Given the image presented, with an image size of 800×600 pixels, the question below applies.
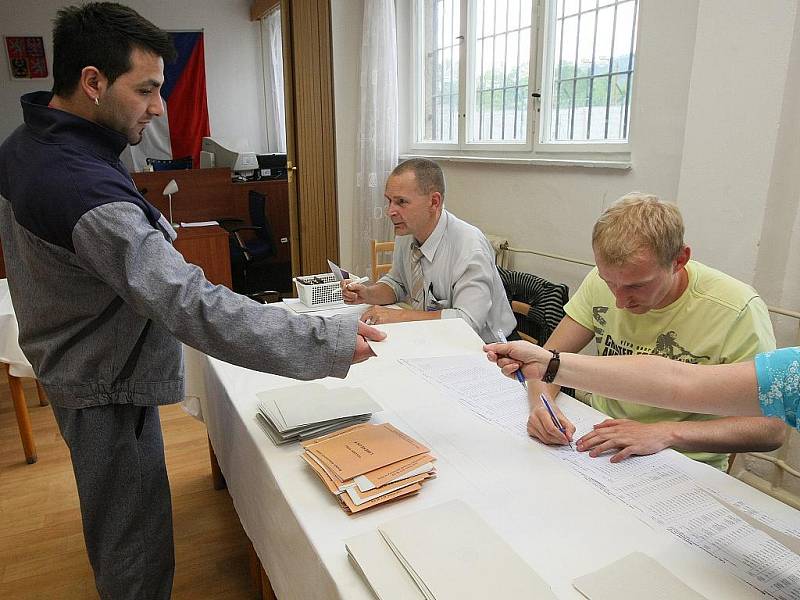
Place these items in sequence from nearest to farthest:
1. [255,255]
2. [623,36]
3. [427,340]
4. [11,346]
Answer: [427,340]
[11,346]
[623,36]
[255,255]

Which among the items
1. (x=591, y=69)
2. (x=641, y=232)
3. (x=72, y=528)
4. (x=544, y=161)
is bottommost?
(x=72, y=528)

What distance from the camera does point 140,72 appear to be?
3.71 feet

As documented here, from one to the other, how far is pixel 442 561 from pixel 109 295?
83 centimetres

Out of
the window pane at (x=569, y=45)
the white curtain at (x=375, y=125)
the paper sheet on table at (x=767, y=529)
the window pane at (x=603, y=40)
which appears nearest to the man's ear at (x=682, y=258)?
the paper sheet on table at (x=767, y=529)

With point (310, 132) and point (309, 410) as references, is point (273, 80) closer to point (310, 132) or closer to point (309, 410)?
point (310, 132)

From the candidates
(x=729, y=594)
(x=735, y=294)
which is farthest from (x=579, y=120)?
(x=729, y=594)

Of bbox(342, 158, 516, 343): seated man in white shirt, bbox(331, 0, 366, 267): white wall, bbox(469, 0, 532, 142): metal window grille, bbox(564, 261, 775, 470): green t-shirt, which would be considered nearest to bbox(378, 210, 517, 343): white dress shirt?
bbox(342, 158, 516, 343): seated man in white shirt

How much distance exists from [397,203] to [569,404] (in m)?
1.13

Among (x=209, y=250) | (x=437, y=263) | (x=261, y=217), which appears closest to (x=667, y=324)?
(x=437, y=263)

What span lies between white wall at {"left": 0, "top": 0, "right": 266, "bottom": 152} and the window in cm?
343

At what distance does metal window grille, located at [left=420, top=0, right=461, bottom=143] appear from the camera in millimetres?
3730

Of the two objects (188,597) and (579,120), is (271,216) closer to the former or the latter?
(579,120)

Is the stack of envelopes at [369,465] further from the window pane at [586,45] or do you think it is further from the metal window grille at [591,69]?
the window pane at [586,45]

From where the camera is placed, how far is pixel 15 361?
242 centimetres
